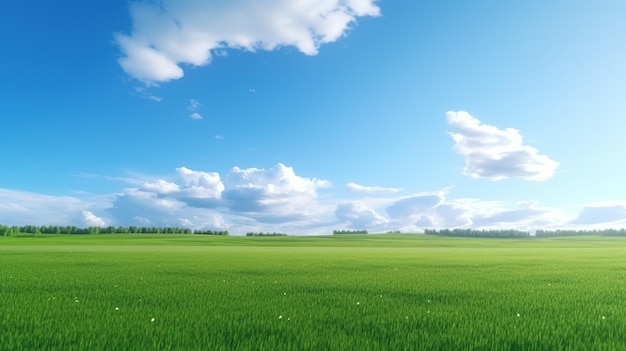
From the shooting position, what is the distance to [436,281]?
20.1m

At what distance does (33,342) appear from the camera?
27.5ft

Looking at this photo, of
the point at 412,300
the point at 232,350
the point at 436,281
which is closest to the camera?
the point at 232,350

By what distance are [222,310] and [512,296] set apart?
9750 millimetres

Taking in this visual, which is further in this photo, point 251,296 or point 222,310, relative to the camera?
point 251,296

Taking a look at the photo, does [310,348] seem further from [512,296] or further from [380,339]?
[512,296]

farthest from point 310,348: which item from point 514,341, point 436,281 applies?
point 436,281

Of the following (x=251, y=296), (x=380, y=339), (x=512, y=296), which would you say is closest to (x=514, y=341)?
(x=380, y=339)

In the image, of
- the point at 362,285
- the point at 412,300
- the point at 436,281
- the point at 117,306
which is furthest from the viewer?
the point at 436,281

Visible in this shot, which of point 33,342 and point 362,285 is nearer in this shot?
point 33,342

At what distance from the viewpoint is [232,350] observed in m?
7.62

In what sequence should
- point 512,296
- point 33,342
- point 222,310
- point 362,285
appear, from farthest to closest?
point 362,285, point 512,296, point 222,310, point 33,342

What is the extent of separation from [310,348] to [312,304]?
4.85 metres

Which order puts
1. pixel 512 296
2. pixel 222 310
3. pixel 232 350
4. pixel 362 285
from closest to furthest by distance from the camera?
1. pixel 232 350
2. pixel 222 310
3. pixel 512 296
4. pixel 362 285

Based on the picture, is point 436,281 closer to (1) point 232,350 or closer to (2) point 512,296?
(2) point 512,296
